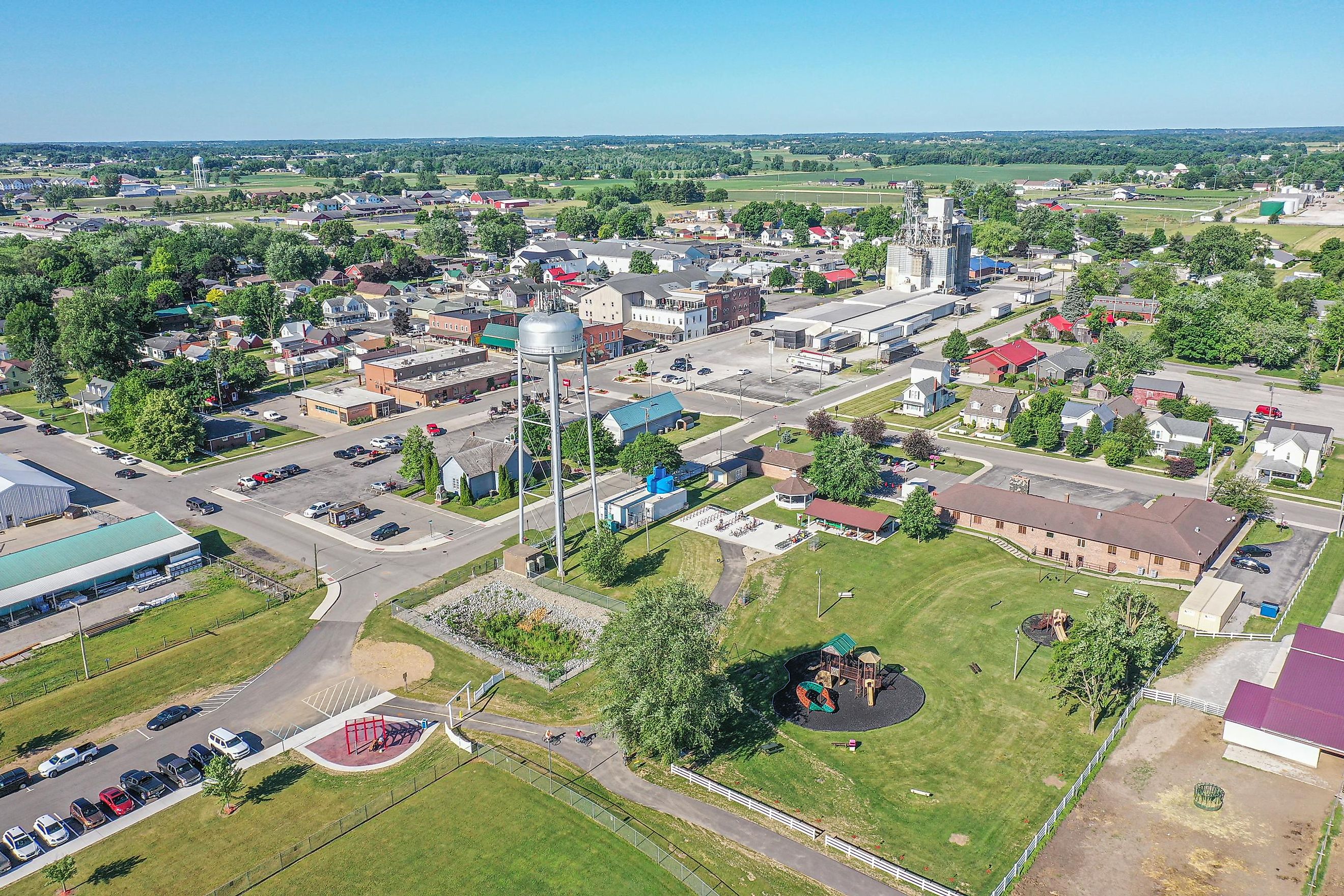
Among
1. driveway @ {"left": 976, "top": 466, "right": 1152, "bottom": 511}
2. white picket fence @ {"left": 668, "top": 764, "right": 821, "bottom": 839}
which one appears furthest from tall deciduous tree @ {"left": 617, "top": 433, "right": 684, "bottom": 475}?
white picket fence @ {"left": 668, "top": 764, "right": 821, "bottom": 839}

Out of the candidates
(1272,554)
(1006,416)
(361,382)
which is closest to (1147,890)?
(1272,554)

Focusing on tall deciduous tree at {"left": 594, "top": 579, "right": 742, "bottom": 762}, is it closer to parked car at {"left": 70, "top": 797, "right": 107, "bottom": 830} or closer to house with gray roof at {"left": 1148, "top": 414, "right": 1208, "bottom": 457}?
parked car at {"left": 70, "top": 797, "right": 107, "bottom": 830}

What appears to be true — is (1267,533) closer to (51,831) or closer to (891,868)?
(891,868)

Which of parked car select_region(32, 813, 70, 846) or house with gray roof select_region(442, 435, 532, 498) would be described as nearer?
A: parked car select_region(32, 813, 70, 846)

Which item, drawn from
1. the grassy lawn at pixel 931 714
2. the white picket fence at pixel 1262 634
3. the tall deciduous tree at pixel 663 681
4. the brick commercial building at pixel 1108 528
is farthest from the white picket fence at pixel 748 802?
the brick commercial building at pixel 1108 528

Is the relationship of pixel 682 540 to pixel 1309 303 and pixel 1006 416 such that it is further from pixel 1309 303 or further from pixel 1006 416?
pixel 1309 303

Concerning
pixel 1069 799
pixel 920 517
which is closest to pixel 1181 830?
pixel 1069 799

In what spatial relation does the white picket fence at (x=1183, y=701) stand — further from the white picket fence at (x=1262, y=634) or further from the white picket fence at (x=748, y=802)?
the white picket fence at (x=748, y=802)

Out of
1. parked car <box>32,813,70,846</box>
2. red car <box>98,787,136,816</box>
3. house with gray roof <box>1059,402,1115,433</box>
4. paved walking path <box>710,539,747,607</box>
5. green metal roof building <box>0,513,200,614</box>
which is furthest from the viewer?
house with gray roof <box>1059,402,1115,433</box>
